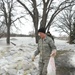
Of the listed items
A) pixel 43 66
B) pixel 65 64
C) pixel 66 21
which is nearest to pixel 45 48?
pixel 43 66

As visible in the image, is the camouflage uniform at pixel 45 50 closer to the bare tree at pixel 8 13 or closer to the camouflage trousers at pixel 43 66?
the camouflage trousers at pixel 43 66

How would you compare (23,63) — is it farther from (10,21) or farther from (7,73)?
(10,21)

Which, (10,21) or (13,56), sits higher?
(10,21)

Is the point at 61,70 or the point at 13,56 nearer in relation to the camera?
the point at 61,70

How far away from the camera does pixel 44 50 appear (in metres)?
6.52

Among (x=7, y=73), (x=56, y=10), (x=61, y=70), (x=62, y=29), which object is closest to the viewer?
(x=7, y=73)

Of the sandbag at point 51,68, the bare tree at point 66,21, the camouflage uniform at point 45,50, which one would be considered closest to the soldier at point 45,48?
the camouflage uniform at point 45,50

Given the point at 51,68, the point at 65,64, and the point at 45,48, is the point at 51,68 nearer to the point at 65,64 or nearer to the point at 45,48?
the point at 45,48

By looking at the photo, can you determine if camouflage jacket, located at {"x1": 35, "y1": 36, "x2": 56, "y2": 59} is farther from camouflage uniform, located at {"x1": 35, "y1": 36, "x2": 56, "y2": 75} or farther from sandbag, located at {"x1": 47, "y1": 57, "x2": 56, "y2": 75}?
sandbag, located at {"x1": 47, "y1": 57, "x2": 56, "y2": 75}

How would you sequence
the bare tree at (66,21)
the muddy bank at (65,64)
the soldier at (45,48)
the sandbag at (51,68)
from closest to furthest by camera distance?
1. the sandbag at (51,68)
2. the soldier at (45,48)
3. the muddy bank at (65,64)
4. the bare tree at (66,21)

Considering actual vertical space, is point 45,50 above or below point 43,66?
above

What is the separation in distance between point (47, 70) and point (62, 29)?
133 ft

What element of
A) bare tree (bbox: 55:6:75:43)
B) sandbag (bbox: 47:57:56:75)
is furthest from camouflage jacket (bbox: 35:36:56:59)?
bare tree (bbox: 55:6:75:43)

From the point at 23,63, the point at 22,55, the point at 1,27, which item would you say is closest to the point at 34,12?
the point at 1,27
